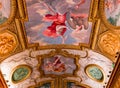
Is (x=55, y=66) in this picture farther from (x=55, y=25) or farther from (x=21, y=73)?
(x=55, y=25)

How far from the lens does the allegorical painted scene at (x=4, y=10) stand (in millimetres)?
10789

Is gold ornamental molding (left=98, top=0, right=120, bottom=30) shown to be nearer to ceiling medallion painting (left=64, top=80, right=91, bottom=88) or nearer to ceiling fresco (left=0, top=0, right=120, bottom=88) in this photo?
ceiling fresco (left=0, top=0, right=120, bottom=88)

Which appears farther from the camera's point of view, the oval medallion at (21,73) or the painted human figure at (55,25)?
the oval medallion at (21,73)

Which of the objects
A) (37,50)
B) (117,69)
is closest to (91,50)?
(117,69)

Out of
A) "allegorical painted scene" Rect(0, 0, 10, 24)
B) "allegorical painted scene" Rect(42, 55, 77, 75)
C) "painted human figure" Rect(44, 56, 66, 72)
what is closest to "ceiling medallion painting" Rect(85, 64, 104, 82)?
"allegorical painted scene" Rect(42, 55, 77, 75)

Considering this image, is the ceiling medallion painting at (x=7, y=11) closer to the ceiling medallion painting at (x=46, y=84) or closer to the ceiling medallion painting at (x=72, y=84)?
the ceiling medallion painting at (x=46, y=84)

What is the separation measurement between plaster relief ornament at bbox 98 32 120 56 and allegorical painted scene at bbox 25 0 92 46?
76cm

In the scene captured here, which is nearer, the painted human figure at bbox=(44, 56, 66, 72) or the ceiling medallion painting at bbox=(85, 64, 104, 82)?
the ceiling medallion painting at bbox=(85, 64, 104, 82)

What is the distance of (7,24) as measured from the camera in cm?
1181

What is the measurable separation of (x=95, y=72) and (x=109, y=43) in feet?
10.7

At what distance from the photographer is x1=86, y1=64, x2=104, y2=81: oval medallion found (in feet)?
49.9

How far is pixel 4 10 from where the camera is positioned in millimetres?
11023

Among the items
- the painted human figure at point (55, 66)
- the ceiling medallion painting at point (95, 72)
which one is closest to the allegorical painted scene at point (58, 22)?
the painted human figure at point (55, 66)

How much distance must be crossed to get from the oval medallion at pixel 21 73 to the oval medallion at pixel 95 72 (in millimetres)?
3676
